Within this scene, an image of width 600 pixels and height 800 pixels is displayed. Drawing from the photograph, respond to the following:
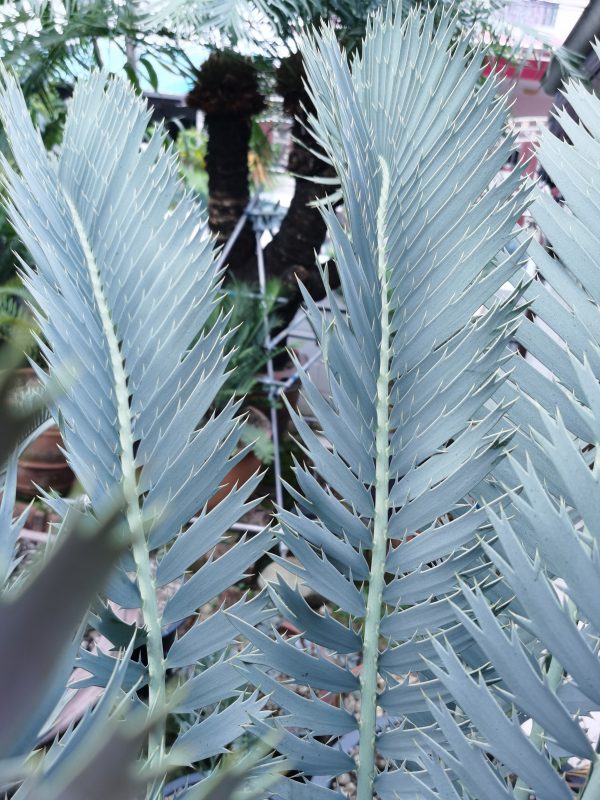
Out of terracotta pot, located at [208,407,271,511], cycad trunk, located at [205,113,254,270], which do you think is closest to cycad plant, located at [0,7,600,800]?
terracotta pot, located at [208,407,271,511]

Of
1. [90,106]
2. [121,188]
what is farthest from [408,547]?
[90,106]

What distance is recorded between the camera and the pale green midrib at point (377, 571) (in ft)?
1.81

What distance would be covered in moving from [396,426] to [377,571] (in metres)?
0.11

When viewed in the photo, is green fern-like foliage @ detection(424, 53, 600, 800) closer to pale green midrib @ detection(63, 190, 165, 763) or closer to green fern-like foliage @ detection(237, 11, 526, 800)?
green fern-like foliage @ detection(237, 11, 526, 800)

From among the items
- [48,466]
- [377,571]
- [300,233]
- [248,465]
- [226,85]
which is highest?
[226,85]

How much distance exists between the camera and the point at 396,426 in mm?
588

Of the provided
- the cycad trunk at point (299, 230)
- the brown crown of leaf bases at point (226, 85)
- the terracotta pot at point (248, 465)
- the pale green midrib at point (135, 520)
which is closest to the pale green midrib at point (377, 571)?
the pale green midrib at point (135, 520)

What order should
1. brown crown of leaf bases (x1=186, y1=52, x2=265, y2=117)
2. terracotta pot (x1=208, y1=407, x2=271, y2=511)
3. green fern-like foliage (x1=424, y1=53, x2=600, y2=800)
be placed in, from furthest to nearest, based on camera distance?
brown crown of leaf bases (x1=186, y1=52, x2=265, y2=117)
terracotta pot (x1=208, y1=407, x2=271, y2=511)
green fern-like foliage (x1=424, y1=53, x2=600, y2=800)

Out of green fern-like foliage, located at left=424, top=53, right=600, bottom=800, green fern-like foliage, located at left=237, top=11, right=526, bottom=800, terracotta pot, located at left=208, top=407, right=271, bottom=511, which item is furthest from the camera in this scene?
terracotta pot, located at left=208, top=407, right=271, bottom=511

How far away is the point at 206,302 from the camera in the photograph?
71 centimetres

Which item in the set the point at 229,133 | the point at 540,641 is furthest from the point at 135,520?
the point at 229,133

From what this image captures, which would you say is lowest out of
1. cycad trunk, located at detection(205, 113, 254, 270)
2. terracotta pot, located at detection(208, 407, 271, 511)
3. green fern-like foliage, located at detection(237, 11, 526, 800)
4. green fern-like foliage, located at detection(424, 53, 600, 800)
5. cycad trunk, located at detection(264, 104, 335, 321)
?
green fern-like foliage, located at detection(424, 53, 600, 800)

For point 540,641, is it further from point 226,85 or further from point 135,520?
point 226,85

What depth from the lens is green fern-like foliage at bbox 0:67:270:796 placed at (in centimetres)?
60
